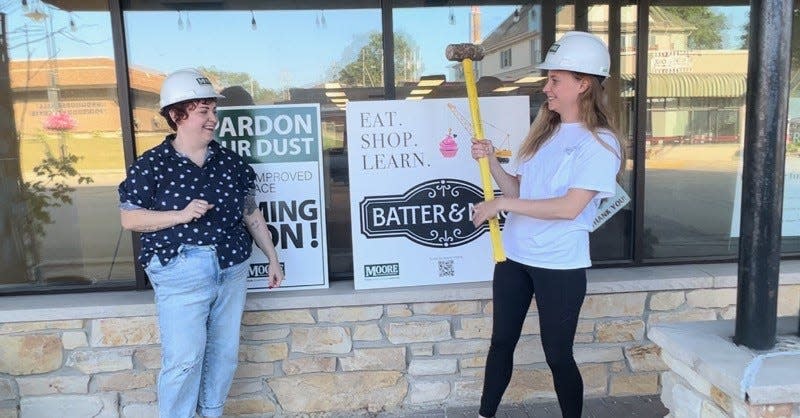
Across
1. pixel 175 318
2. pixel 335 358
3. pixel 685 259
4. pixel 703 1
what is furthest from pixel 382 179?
pixel 703 1

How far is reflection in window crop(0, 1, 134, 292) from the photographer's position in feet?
9.91

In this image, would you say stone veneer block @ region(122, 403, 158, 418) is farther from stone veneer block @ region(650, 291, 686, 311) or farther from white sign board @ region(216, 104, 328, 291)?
stone veneer block @ region(650, 291, 686, 311)

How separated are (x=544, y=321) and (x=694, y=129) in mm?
1866

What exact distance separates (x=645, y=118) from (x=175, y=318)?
2.59m

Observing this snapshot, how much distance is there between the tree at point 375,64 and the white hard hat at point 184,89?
3.32 feet

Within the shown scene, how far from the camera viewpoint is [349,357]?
3.00 m

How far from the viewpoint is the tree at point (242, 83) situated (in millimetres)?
3176

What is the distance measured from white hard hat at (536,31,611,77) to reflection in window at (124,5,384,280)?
3.84 ft

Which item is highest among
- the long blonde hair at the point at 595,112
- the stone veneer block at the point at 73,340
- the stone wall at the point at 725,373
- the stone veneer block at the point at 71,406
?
the long blonde hair at the point at 595,112

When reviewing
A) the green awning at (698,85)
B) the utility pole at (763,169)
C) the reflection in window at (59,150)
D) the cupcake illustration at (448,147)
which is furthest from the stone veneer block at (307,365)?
the green awning at (698,85)

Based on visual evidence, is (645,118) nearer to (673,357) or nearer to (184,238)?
(673,357)

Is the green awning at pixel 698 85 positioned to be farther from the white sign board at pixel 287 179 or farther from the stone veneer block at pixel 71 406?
the stone veneer block at pixel 71 406

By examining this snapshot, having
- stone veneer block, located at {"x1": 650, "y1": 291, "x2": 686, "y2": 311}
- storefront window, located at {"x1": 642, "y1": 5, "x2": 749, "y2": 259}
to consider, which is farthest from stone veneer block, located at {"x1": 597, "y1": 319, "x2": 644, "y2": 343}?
storefront window, located at {"x1": 642, "y1": 5, "x2": 749, "y2": 259}

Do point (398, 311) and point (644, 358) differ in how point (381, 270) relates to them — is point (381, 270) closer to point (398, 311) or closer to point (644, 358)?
point (398, 311)
